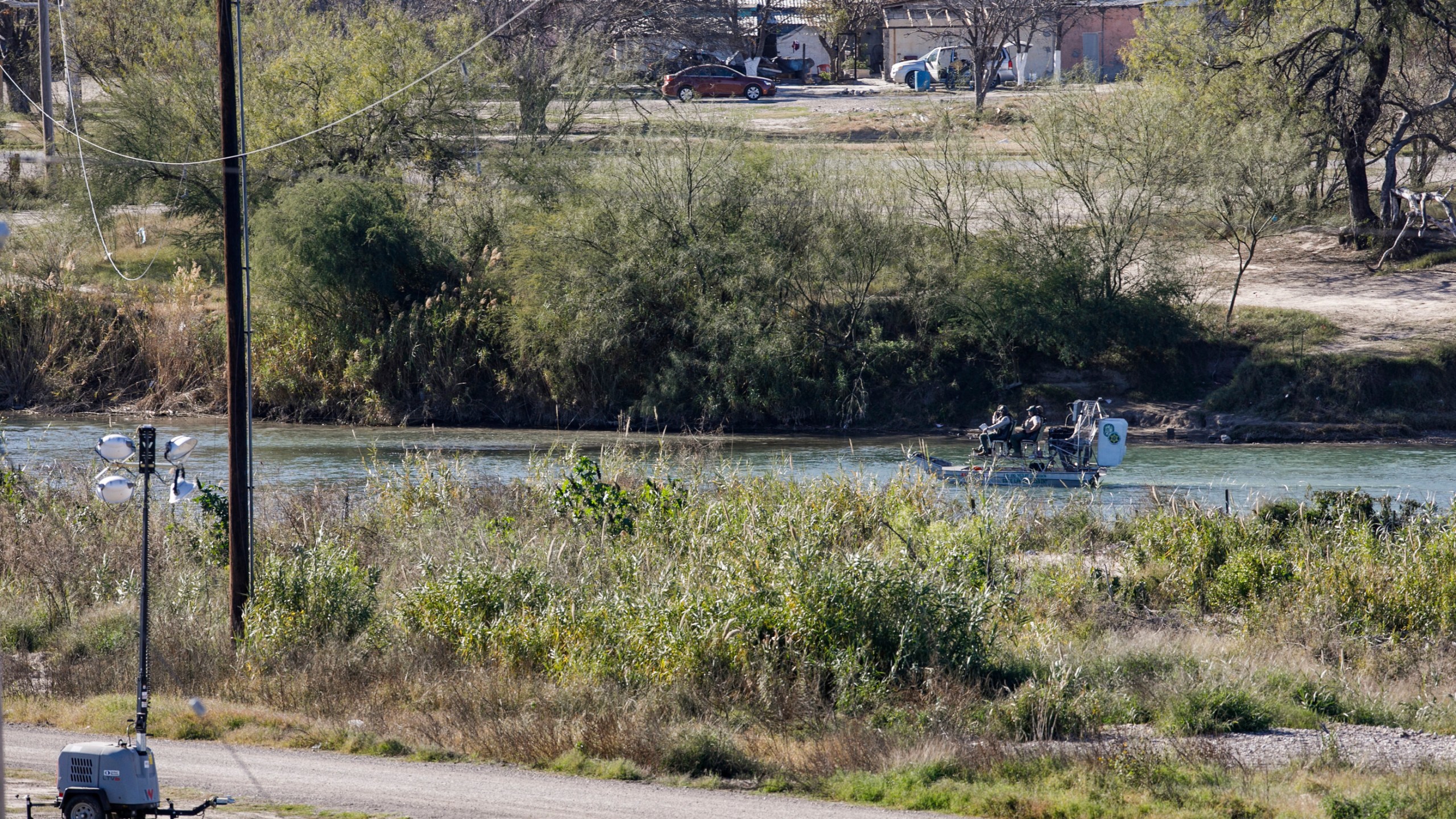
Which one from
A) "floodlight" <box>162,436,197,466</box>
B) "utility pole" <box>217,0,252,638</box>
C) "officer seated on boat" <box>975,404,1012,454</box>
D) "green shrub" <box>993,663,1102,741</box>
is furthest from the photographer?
"officer seated on boat" <box>975,404,1012,454</box>

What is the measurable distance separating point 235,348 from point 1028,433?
17.3 meters

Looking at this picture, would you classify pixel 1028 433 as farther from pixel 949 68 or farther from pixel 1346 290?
pixel 949 68

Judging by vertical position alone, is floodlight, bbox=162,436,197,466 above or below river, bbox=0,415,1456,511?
above

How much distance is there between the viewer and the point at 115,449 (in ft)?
42.7

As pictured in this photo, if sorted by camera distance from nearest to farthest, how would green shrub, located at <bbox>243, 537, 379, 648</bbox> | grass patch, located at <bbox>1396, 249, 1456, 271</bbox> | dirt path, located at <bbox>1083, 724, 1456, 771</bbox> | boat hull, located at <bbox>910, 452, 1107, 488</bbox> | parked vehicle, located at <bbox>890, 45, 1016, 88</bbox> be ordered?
1. dirt path, located at <bbox>1083, 724, 1456, 771</bbox>
2. green shrub, located at <bbox>243, 537, 379, 648</bbox>
3. boat hull, located at <bbox>910, 452, 1107, 488</bbox>
4. grass patch, located at <bbox>1396, 249, 1456, 271</bbox>
5. parked vehicle, located at <bbox>890, 45, 1016, 88</bbox>

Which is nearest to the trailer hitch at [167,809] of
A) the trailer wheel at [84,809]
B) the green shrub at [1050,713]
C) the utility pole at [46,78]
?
the trailer wheel at [84,809]

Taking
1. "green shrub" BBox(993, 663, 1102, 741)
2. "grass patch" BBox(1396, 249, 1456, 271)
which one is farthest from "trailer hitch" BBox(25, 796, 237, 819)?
"grass patch" BBox(1396, 249, 1456, 271)

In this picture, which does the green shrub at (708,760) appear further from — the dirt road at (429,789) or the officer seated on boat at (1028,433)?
the officer seated on boat at (1028,433)

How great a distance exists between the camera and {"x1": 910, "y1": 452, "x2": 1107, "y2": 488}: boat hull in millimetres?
27688

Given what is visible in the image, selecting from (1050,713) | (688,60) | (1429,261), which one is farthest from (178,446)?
(688,60)

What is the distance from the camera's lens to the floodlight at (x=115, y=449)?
12.9 meters

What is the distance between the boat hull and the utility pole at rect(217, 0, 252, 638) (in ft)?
46.3

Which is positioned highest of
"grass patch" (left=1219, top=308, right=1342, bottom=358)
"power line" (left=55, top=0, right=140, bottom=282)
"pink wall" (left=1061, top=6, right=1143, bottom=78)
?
"pink wall" (left=1061, top=6, right=1143, bottom=78)

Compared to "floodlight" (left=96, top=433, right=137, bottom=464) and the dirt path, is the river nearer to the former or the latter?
the dirt path
